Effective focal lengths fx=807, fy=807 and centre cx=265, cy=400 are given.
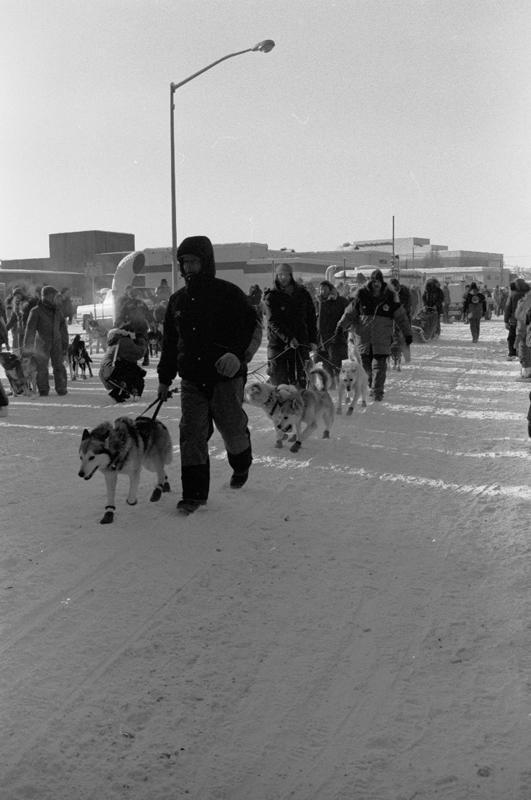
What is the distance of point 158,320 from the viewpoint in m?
21.0

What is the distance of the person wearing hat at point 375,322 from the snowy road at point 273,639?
4525mm

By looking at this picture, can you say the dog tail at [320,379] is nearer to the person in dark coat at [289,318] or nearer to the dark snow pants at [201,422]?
the person in dark coat at [289,318]

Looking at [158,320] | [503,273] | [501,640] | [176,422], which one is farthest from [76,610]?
[503,273]

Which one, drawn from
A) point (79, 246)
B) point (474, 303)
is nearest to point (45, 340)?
point (474, 303)

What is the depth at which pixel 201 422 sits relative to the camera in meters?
5.72

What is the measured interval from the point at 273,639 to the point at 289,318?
6.18 metres

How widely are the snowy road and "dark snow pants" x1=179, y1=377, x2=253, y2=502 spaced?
10.4 inches

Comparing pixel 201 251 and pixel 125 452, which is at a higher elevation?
pixel 201 251

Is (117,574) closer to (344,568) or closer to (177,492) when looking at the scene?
(344,568)

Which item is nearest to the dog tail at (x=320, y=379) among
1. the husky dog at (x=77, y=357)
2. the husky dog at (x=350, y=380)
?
the husky dog at (x=350, y=380)

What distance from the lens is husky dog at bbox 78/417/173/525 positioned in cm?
530

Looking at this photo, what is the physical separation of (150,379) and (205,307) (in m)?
9.64

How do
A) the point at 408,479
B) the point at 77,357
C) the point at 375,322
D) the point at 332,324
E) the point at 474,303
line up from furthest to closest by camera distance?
the point at 474,303, the point at 77,357, the point at 332,324, the point at 375,322, the point at 408,479

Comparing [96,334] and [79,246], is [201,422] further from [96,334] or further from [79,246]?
[79,246]
